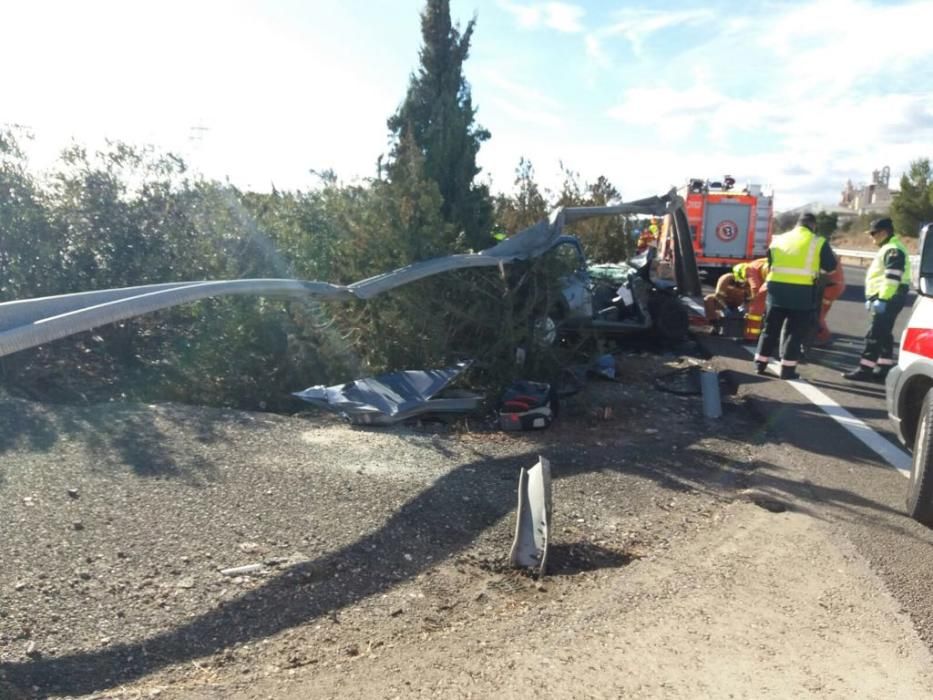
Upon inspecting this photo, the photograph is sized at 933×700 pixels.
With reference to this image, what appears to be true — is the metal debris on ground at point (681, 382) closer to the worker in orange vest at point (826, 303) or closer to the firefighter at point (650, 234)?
the worker in orange vest at point (826, 303)

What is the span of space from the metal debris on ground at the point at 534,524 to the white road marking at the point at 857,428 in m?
3.08

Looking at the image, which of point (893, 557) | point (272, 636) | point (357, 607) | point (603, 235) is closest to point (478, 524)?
point (357, 607)

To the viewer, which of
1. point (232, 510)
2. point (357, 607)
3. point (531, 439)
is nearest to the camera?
point (357, 607)

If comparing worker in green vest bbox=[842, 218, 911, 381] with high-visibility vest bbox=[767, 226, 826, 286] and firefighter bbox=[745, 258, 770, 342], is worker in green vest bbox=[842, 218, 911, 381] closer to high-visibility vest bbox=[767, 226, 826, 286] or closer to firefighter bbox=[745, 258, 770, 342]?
high-visibility vest bbox=[767, 226, 826, 286]

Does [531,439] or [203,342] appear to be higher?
[203,342]

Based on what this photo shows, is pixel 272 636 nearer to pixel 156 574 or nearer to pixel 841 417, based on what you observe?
pixel 156 574

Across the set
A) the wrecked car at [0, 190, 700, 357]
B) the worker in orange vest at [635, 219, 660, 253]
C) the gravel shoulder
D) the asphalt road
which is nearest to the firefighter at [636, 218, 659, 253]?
the worker in orange vest at [635, 219, 660, 253]

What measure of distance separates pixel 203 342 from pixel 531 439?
367 centimetres

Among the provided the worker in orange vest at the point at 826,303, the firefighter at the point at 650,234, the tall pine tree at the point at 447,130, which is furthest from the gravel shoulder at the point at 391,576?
the firefighter at the point at 650,234

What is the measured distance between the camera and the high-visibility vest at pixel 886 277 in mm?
9562

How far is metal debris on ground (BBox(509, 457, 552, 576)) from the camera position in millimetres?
4289

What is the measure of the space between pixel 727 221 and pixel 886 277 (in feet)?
36.2

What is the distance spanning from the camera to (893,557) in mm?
4383

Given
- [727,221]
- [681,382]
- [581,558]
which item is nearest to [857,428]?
[681,382]
